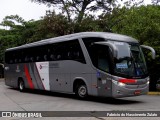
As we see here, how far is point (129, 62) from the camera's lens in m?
15.3

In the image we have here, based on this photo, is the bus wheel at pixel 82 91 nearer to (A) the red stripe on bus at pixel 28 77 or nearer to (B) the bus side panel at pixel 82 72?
(B) the bus side panel at pixel 82 72

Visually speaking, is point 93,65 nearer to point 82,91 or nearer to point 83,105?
point 82,91

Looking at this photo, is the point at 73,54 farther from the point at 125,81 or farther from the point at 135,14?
the point at 135,14

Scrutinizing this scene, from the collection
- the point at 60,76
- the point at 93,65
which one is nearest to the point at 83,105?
the point at 93,65

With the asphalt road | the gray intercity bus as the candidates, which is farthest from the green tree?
the asphalt road

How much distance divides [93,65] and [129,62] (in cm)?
178

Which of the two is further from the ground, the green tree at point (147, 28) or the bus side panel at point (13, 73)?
the green tree at point (147, 28)

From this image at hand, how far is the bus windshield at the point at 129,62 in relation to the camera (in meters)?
15.1

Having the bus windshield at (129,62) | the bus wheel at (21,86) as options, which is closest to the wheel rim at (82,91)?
the bus windshield at (129,62)

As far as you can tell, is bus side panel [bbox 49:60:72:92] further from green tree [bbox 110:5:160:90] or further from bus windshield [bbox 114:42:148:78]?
green tree [bbox 110:5:160:90]

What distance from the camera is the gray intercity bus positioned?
593 inches

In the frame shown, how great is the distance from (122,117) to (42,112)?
10.4 ft

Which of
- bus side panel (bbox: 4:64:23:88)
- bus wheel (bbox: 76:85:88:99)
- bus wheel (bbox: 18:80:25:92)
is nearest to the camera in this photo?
bus wheel (bbox: 76:85:88:99)

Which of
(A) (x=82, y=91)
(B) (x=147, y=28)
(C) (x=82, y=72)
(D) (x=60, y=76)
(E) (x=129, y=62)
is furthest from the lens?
(B) (x=147, y=28)
